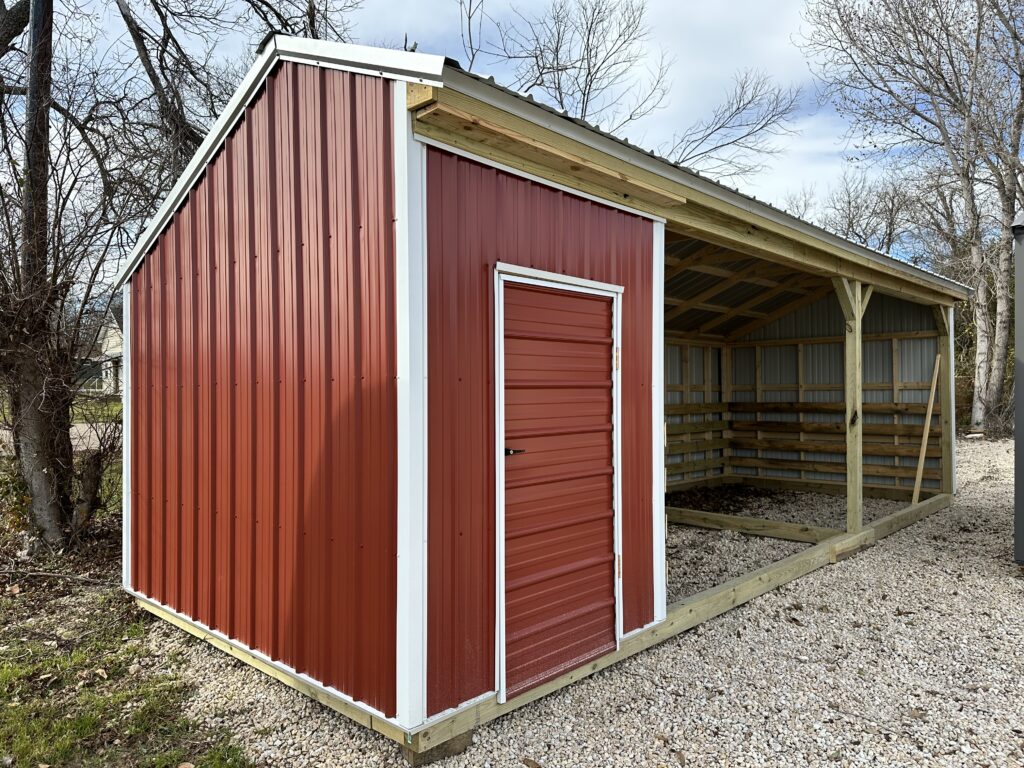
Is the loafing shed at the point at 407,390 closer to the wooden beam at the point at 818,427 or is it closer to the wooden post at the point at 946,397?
the wooden post at the point at 946,397

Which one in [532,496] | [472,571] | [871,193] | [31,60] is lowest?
[472,571]

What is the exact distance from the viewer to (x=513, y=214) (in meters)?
3.20

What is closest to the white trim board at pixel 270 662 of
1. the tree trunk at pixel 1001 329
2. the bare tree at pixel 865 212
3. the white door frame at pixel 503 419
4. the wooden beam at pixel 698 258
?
the white door frame at pixel 503 419

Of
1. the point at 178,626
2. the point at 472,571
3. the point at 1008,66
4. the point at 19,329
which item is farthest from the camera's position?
the point at 1008,66

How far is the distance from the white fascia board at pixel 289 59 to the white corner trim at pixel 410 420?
0.46 feet

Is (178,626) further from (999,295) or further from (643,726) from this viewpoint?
(999,295)

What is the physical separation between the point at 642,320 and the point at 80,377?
5.25 meters

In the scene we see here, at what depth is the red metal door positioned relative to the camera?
3.22 m

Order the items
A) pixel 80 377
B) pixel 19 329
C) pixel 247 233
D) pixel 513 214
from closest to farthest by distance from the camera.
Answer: pixel 513 214 < pixel 247 233 < pixel 19 329 < pixel 80 377

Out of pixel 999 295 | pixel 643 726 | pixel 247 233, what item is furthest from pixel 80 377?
pixel 999 295

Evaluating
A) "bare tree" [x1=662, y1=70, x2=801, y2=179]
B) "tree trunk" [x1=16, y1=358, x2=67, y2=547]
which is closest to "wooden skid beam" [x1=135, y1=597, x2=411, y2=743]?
"tree trunk" [x1=16, y1=358, x2=67, y2=547]

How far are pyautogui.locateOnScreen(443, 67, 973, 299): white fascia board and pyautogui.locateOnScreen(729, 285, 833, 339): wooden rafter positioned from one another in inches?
116

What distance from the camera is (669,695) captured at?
3451 mm

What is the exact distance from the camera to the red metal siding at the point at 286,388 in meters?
2.90
